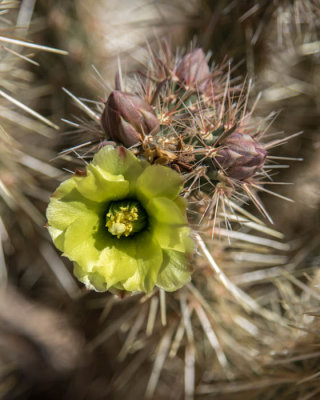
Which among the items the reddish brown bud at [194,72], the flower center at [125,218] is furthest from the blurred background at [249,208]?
the flower center at [125,218]

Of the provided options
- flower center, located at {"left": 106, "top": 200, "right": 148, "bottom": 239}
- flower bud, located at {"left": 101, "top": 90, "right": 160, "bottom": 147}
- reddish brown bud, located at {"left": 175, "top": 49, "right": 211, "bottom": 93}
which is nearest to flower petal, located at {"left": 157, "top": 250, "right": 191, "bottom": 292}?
flower center, located at {"left": 106, "top": 200, "right": 148, "bottom": 239}

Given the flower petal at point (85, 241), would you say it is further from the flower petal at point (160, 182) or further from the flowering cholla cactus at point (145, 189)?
the flower petal at point (160, 182)

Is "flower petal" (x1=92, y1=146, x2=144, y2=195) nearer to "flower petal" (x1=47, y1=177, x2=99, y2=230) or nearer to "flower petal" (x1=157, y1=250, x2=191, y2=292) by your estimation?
"flower petal" (x1=47, y1=177, x2=99, y2=230)

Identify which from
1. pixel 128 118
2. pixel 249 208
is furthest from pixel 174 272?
pixel 249 208

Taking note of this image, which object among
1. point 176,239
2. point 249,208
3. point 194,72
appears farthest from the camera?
point 249,208

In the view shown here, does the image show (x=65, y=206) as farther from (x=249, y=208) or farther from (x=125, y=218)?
(x=249, y=208)

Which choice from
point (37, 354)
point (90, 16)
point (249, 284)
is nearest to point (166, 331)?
point (249, 284)
